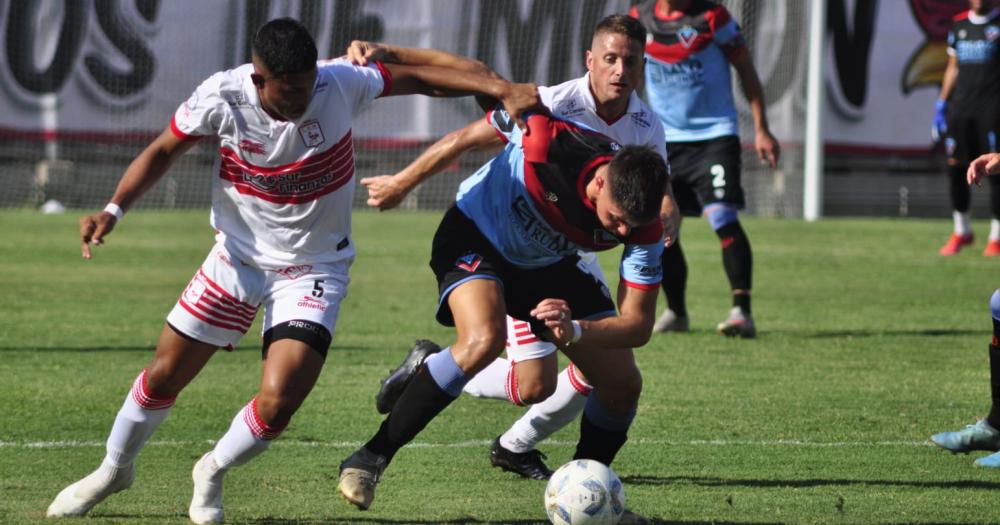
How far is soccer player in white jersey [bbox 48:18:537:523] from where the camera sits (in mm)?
5391

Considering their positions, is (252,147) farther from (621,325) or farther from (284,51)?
(621,325)

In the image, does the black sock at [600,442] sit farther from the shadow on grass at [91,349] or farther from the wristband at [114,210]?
the shadow on grass at [91,349]

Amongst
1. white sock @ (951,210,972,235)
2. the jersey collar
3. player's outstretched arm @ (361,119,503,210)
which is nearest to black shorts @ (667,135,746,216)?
player's outstretched arm @ (361,119,503,210)

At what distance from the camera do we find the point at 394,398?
655cm

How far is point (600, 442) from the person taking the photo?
6055 mm

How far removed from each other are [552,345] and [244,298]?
1.47m

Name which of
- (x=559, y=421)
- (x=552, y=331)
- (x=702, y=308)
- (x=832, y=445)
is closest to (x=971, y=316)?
(x=702, y=308)

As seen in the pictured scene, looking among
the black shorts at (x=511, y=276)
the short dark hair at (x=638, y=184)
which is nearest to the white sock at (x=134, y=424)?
the black shorts at (x=511, y=276)

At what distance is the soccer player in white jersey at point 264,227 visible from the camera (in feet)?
17.7

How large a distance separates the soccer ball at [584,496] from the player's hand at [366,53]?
183 centimetres

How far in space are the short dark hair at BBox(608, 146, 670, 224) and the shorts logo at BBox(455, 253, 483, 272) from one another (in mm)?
840

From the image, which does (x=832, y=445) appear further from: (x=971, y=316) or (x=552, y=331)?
(x=971, y=316)

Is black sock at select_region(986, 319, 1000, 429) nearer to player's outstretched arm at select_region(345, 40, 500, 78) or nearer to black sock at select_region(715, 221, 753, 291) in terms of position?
player's outstretched arm at select_region(345, 40, 500, 78)

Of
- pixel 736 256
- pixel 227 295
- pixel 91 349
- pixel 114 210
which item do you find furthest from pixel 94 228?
pixel 736 256
